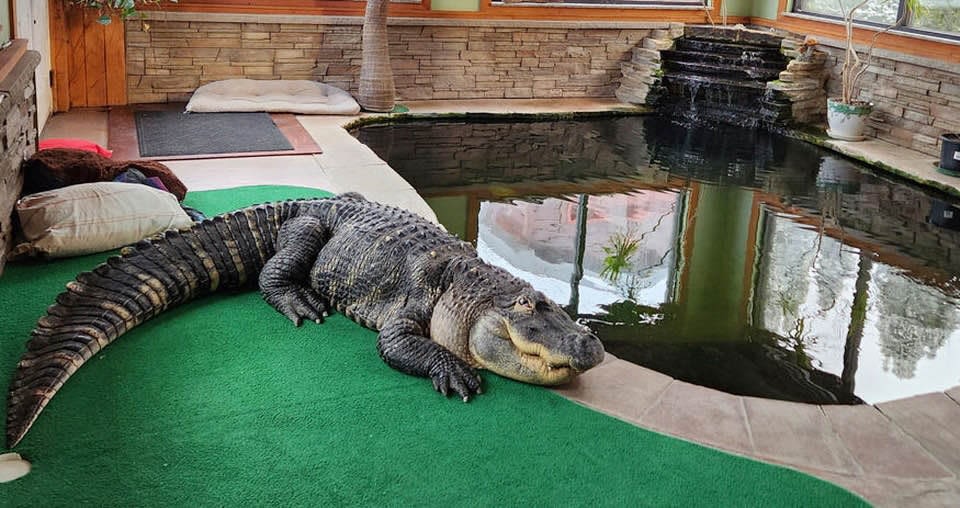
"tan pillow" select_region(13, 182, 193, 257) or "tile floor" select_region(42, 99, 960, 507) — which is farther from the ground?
"tan pillow" select_region(13, 182, 193, 257)

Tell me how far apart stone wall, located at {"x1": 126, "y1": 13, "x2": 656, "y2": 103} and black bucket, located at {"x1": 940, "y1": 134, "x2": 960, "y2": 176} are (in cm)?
358

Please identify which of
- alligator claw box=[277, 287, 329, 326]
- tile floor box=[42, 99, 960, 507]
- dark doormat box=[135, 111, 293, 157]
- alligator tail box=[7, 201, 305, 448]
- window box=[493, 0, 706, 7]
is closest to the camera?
tile floor box=[42, 99, 960, 507]

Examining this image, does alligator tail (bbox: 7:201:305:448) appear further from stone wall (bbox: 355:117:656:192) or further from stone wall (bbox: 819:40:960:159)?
stone wall (bbox: 819:40:960:159)

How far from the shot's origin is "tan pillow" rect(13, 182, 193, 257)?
3.69 meters

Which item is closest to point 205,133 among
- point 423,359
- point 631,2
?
point 423,359

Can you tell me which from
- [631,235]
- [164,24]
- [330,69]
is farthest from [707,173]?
→ [164,24]

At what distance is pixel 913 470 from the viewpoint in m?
2.55

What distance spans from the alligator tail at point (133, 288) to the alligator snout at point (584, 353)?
1.46 metres

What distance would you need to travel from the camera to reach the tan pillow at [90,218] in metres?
3.69

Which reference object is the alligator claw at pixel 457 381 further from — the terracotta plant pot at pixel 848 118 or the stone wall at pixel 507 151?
the terracotta plant pot at pixel 848 118

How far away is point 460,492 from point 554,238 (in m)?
2.80

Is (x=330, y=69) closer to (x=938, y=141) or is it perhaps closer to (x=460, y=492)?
(x=938, y=141)

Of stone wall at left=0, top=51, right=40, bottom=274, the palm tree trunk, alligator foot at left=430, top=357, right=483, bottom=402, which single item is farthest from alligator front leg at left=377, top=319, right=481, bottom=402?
the palm tree trunk

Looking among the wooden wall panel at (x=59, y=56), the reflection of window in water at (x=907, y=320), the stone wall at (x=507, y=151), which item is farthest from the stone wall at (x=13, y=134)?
the reflection of window in water at (x=907, y=320)
